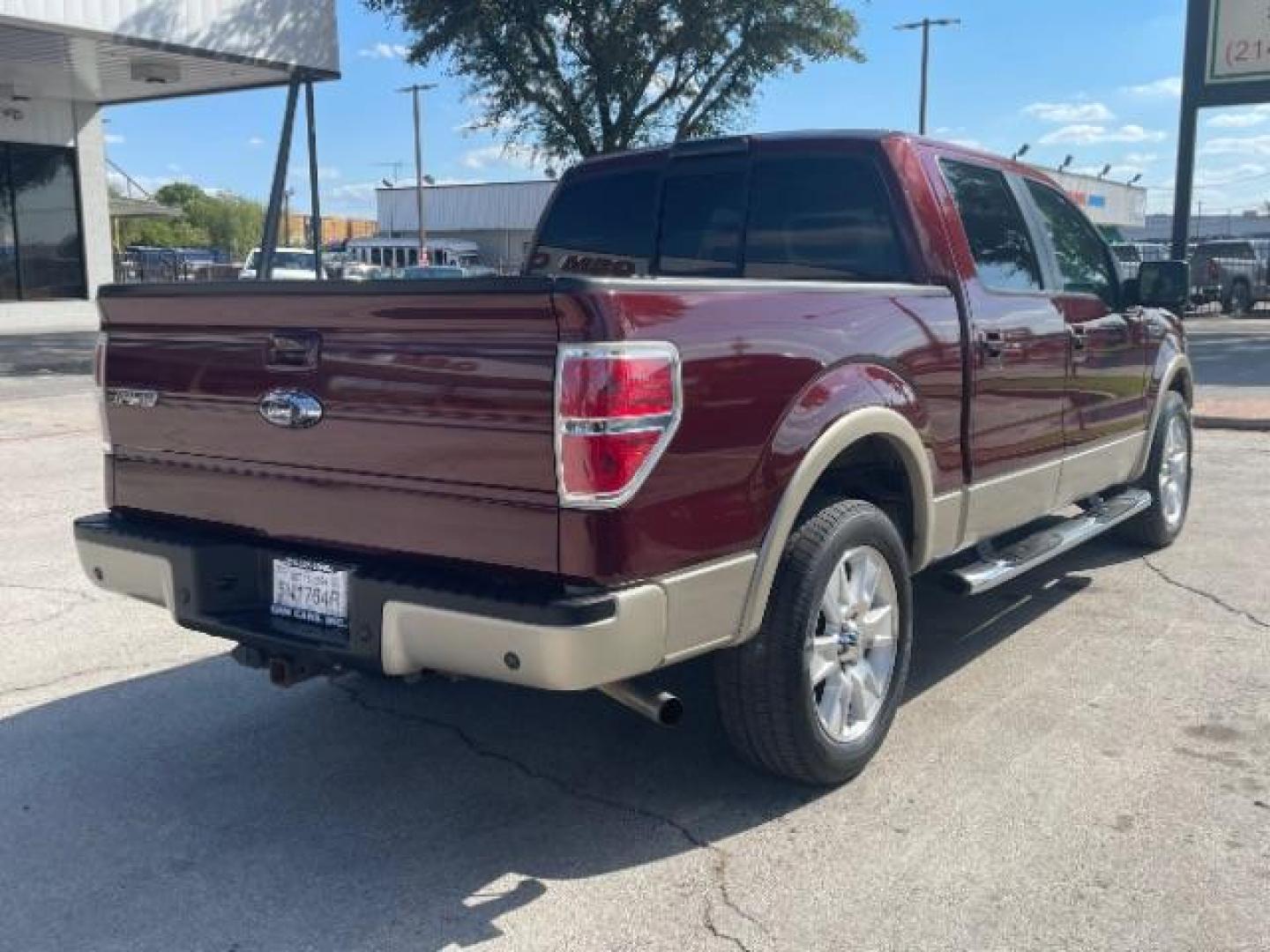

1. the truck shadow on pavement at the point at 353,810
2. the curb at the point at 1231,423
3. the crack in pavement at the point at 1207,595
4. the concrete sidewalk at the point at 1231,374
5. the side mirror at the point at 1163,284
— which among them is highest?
the side mirror at the point at 1163,284

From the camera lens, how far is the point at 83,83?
71.1 ft

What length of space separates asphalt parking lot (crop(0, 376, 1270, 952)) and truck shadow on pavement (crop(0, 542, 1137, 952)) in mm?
11

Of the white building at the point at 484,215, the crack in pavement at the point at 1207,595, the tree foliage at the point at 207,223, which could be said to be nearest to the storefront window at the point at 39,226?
the crack in pavement at the point at 1207,595

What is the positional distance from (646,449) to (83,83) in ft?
73.1

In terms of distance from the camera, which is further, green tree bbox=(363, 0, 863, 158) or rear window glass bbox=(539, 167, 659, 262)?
green tree bbox=(363, 0, 863, 158)

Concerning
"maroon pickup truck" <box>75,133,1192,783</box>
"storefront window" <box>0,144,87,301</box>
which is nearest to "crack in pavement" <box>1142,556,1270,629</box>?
"maroon pickup truck" <box>75,133,1192,783</box>

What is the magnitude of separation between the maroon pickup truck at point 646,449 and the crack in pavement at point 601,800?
33 cm

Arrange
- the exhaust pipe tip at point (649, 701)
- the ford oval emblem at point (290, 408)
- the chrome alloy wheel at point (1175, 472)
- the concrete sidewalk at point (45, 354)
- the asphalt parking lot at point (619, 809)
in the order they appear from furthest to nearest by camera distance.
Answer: the concrete sidewalk at point (45, 354) < the chrome alloy wheel at point (1175, 472) < the ford oval emblem at point (290, 408) < the exhaust pipe tip at point (649, 701) < the asphalt parking lot at point (619, 809)

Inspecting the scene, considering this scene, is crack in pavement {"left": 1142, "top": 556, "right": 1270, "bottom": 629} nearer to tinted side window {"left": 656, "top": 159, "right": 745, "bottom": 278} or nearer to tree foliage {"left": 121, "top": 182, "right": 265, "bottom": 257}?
tinted side window {"left": 656, "top": 159, "right": 745, "bottom": 278}

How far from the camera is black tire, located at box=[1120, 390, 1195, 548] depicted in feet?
21.1

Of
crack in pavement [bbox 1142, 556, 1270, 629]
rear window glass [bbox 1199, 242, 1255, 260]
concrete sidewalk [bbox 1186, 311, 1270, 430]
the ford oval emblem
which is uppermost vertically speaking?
rear window glass [bbox 1199, 242, 1255, 260]

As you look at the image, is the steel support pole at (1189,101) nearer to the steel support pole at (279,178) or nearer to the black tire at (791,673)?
the steel support pole at (279,178)

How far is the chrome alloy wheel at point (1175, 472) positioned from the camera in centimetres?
660

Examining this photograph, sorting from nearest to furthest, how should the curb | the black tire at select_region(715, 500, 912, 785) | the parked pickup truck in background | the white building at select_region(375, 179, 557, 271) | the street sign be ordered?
the black tire at select_region(715, 500, 912, 785) → the curb → the street sign → the parked pickup truck in background → the white building at select_region(375, 179, 557, 271)
